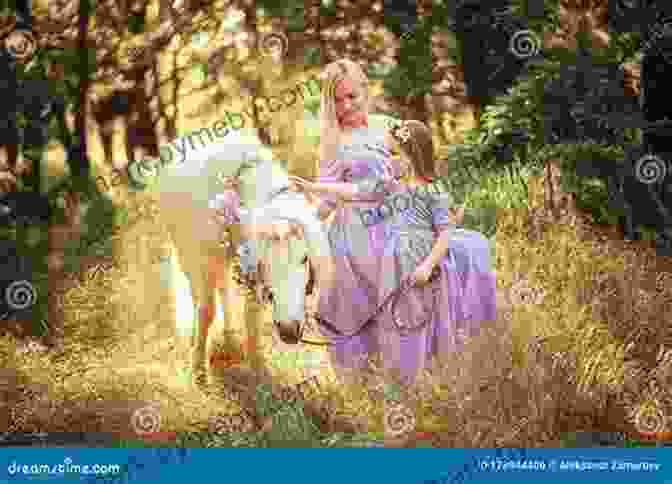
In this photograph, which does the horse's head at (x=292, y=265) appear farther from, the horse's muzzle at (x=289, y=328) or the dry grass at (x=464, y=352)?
the dry grass at (x=464, y=352)

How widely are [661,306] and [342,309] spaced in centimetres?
159

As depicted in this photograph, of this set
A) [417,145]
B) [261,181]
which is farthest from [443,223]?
[261,181]

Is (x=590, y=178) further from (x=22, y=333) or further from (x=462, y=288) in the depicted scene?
(x=22, y=333)

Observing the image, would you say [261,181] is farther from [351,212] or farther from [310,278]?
A: [310,278]

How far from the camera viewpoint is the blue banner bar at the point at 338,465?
16.4ft

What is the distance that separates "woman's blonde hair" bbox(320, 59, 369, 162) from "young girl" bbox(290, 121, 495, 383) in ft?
0.62

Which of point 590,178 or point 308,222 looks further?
point 590,178

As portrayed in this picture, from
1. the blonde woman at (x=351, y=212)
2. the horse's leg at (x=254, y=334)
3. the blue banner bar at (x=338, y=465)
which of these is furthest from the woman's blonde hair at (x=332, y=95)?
the blue banner bar at (x=338, y=465)

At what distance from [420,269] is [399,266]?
4.2 inches

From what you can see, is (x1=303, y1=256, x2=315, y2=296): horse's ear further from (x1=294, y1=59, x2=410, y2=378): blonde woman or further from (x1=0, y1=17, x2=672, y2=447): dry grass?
(x1=0, y1=17, x2=672, y2=447): dry grass

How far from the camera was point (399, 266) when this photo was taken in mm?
5074

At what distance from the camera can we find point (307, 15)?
5.26 metres

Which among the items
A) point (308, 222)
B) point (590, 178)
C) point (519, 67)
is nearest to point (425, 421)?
point (308, 222)

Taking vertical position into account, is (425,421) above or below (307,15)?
below
